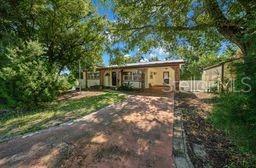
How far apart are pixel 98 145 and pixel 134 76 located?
18774mm

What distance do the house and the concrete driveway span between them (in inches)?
529

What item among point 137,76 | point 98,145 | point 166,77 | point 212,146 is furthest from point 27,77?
point 166,77

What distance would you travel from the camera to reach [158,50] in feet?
47.2

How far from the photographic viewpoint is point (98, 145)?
6320mm

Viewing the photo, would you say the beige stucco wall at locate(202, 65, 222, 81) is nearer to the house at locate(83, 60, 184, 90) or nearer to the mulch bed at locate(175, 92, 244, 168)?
the house at locate(83, 60, 184, 90)

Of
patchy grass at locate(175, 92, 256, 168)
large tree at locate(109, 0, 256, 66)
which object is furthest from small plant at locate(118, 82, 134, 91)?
patchy grass at locate(175, 92, 256, 168)

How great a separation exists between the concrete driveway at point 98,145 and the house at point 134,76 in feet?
44.1

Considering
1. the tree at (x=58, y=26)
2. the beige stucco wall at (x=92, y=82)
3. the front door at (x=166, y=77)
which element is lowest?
the beige stucco wall at (x=92, y=82)

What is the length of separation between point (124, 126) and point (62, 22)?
13.5 meters

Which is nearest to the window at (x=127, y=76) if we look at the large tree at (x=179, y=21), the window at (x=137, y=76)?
the window at (x=137, y=76)

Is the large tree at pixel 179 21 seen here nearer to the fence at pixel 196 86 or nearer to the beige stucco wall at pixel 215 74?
the beige stucco wall at pixel 215 74

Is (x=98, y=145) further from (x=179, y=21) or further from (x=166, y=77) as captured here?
(x=166, y=77)

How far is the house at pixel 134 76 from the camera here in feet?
77.9

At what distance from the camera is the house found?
77.9 ft
